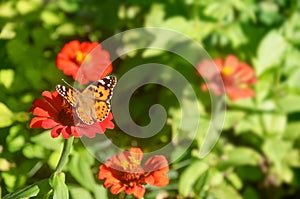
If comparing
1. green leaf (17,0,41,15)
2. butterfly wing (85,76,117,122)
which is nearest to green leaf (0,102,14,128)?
butterfly wing (85,76,117,122)

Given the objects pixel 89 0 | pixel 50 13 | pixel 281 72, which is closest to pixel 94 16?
pixel 89 0

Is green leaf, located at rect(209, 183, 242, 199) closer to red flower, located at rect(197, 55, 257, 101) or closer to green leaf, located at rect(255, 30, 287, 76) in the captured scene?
red flower, located at rect(197, 55, 257, 101)

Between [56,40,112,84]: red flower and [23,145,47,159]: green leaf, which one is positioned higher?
[56,40,112,84]: red flower

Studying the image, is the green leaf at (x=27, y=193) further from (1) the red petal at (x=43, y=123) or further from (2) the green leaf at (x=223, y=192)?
(2) the green leaf at (x=223, y=192)

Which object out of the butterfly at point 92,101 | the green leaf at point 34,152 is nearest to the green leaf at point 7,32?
the green leaf at point 34,152

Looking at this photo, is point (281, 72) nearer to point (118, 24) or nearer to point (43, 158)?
point (118, 24)
